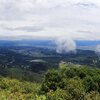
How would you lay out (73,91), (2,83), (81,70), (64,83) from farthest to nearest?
(2,83) → (81,70) → (64,83) → (73,91)

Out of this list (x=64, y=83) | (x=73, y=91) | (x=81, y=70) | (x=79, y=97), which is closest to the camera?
(x=79, y=97)

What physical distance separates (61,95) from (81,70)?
15.1 metres

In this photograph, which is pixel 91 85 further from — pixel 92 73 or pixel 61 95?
pixel 61 95

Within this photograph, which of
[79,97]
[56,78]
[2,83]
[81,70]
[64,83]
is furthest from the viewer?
[2,83]

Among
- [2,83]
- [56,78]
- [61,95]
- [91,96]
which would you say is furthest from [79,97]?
[2,83]

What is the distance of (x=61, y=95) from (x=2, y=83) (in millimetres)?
22620

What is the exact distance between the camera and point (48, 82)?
107 feet

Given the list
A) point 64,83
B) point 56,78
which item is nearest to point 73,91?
point 64,83

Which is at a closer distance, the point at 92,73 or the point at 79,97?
the point at 79,97

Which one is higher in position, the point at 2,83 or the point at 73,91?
the point at 73,91

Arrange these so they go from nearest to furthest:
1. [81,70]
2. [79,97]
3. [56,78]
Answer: [79,97], [56,78], [81,70]

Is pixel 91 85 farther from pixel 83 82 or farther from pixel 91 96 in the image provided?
pixel 91 96

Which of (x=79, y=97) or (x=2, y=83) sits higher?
(x=79, y=97)

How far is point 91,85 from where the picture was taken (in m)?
31.1
